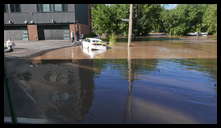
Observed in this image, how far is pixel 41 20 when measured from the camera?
83.5 ft

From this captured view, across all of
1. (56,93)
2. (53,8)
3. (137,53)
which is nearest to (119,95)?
(56,93)

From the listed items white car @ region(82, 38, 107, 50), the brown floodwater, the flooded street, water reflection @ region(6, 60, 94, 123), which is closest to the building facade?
white car @ region(82, 38, 107, 50)

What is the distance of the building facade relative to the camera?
2508 cm

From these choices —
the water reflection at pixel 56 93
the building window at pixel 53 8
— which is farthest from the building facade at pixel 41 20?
the water reflection at pixel 56 93

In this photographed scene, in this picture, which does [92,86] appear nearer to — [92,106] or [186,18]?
[92,106]

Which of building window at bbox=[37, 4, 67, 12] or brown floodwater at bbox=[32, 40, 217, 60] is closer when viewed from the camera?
brown floodwater at bbox=[32, 40, 217, 60]

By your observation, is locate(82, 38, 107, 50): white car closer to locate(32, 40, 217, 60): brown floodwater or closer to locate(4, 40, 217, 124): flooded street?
locate(32, 40, 217, 60): brown floodwater

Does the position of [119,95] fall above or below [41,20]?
below

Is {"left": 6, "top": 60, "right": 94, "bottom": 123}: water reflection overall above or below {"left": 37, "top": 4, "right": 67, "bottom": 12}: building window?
below

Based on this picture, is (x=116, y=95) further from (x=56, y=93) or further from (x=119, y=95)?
(x=56, y=93)

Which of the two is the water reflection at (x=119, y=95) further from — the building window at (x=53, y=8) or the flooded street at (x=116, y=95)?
the building window at (x=53, y=8)

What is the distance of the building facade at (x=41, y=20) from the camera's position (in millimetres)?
25078
